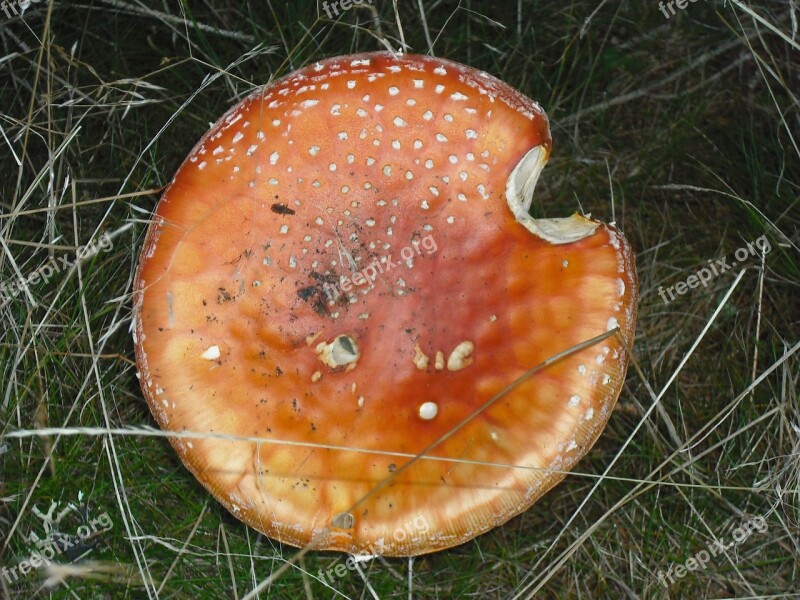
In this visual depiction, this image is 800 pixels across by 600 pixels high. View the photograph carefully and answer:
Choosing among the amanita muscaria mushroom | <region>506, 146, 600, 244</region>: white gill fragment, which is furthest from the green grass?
<region>506, 146, 600, 244</region>: white gill fragment

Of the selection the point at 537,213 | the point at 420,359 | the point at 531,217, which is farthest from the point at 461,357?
the point at 537,213

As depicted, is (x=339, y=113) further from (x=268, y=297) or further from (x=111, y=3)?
(x=111, y=3)

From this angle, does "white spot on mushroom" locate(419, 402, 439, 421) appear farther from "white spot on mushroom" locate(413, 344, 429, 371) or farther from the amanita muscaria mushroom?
"white spot on mushroom" locate(413, 344, 429, 371)

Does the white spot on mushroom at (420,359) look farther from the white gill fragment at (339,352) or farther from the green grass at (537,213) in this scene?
the green grass at (537,213)

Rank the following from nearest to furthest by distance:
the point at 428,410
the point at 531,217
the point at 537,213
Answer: the point at 428,410 → the point at 531,217 → the point at 537,213

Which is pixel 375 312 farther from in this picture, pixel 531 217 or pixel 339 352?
pixel 531 217

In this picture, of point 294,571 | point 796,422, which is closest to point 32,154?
point 294,571
